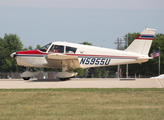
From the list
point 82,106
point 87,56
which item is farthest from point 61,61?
point 82,106

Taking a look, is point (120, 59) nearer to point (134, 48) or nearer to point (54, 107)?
point (134, 48)

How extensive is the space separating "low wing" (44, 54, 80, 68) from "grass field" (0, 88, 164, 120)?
15.2ft

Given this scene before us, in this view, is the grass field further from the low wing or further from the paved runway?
the low wing

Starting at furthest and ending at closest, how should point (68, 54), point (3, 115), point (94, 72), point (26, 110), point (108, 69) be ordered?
point (108, 69)
point (94, 72)
point (68, 54)
point (26, 110)
point (3, 115)

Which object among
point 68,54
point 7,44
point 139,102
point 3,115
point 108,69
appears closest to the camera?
point 3,115

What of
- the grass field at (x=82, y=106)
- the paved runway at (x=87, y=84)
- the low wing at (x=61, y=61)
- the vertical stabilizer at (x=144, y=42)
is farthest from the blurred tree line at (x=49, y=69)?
the grass field at (x=82, y=106)

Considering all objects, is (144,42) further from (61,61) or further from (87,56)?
(61,61)

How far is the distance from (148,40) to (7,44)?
52823 millimetres

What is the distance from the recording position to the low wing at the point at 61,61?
13281mm

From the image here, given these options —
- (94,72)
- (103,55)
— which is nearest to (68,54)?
(103,55)

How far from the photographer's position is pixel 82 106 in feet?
22.0

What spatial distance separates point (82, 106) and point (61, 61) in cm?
762

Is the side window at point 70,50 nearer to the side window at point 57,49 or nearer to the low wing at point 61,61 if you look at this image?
the side window at point 57,49

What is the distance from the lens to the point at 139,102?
7246mm
